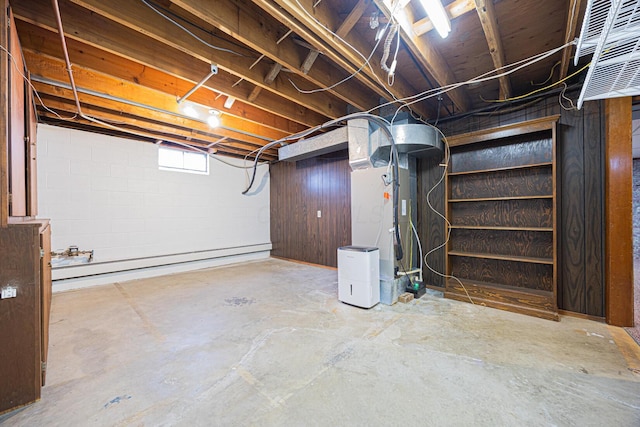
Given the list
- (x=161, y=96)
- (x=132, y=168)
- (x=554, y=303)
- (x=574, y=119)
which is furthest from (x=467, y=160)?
(x=132, y=168)

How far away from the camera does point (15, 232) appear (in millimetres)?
1413

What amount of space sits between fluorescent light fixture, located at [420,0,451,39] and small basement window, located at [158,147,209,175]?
4546 mm

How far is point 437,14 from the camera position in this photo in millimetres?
1494

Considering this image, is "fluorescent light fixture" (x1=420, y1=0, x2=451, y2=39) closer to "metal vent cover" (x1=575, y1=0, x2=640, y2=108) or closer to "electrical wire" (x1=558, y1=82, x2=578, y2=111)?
"metal vent cover" (x1=575, y1=0, x2=640, y2=108)

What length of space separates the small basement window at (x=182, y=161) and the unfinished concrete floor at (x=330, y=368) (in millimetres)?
2574

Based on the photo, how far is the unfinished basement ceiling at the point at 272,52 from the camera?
172 centimetres

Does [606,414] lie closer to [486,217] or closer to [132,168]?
[486,217]

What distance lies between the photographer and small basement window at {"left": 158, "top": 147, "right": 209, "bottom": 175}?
179 inches

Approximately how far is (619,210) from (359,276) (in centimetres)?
237

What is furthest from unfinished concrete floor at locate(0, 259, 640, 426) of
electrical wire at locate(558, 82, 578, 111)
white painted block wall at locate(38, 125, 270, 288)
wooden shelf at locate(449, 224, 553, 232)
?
electrical wire at locate(558, 82, 578, 111)

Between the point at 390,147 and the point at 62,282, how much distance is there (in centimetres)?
474

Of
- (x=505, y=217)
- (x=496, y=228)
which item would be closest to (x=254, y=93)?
(x=496, y=228)

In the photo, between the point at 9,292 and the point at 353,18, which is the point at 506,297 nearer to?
the point at 353,18

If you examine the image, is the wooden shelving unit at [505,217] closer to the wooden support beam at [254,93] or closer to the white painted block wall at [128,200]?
the wooden support beam at [254,93]
